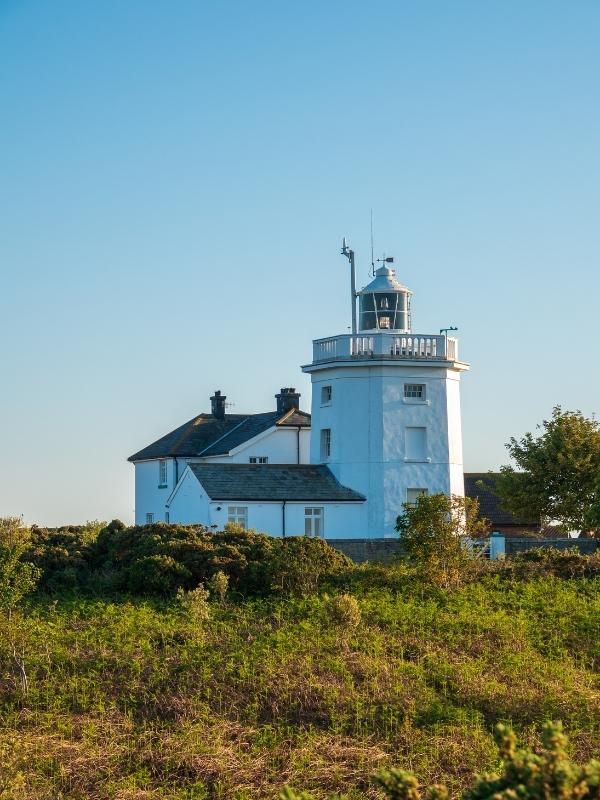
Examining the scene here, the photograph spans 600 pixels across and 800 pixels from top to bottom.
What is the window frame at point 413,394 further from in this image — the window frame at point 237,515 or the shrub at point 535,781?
the shrub at point 535,781

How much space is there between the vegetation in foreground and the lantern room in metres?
21.4

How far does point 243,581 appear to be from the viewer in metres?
23.9

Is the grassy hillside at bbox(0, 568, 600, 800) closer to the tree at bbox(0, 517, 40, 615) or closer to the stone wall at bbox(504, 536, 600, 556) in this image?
the tree at bbox(0, 517, 40, 615)

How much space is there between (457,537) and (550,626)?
3.29 meters

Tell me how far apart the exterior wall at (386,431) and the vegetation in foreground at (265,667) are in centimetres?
1924

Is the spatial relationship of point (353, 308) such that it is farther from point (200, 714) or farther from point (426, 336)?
point (200, 714)

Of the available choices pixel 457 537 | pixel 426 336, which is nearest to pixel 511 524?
pixel 426 336

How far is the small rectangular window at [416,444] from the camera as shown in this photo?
4600cm

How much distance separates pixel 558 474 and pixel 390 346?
8020 millimetres

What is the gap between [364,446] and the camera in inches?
1800

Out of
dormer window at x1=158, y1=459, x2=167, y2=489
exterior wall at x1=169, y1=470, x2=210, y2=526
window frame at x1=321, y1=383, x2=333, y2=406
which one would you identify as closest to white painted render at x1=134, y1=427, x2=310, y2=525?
dormer window at x1=158, y1=459, x2=167, y2=489

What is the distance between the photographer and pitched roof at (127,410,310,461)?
2287 inches

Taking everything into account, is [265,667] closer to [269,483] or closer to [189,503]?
[269,483]

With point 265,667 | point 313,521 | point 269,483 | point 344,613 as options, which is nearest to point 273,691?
point 265,667
